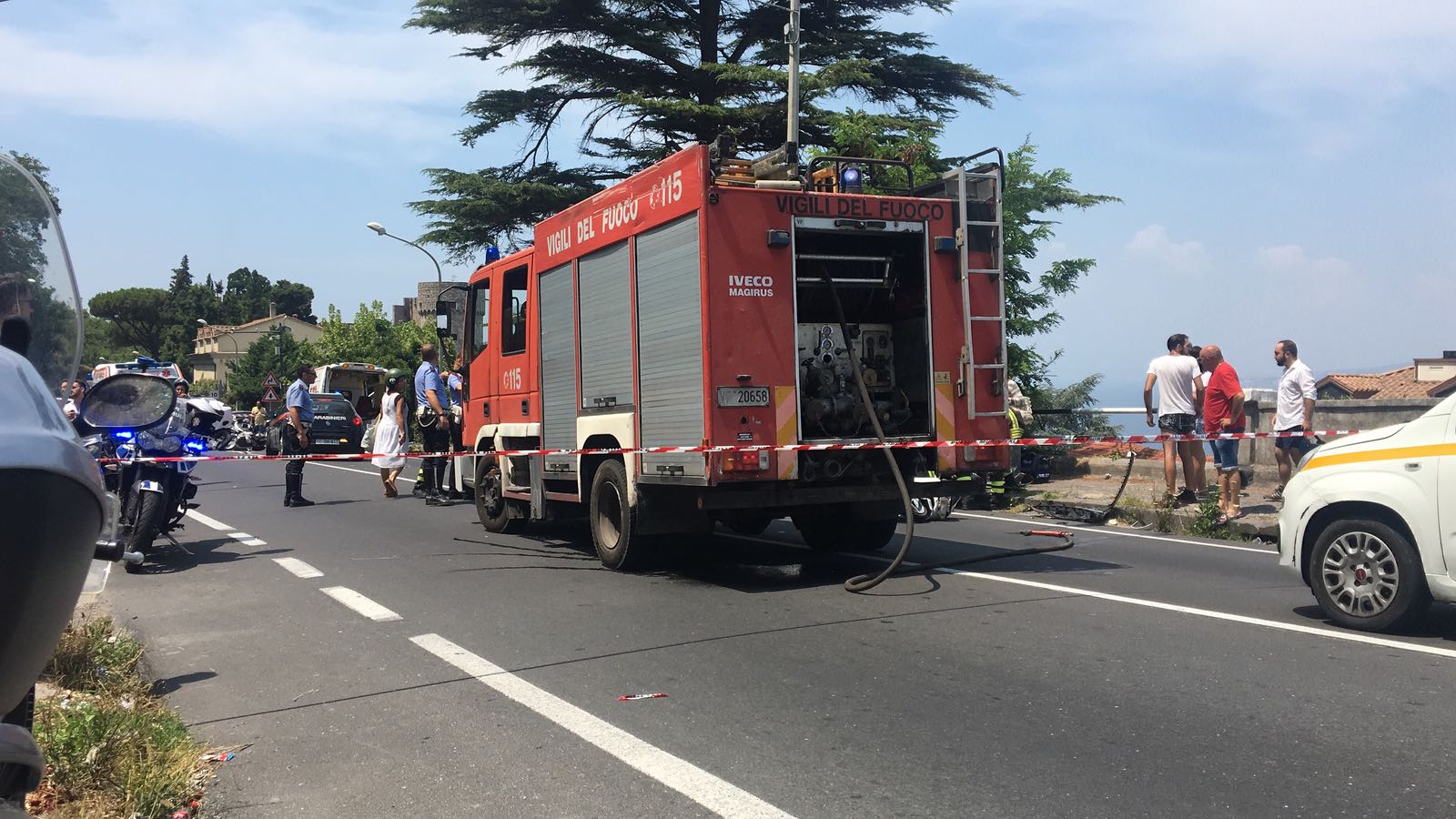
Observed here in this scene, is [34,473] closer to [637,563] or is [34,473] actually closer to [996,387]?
[637,563]

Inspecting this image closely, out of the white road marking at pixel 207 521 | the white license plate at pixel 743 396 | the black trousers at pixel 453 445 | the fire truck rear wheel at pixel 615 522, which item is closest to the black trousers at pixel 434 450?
the black trousers at pixel 453 445

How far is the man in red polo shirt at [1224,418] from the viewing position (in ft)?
37.4

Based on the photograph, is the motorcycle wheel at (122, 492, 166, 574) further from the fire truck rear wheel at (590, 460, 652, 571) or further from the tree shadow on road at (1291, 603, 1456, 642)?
the tree shadow on road at (1291, 603, 1456, 642)

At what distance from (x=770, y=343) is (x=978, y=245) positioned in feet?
6.52

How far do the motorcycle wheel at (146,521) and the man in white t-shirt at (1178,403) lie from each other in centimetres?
980

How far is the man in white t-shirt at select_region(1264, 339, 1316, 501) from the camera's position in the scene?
1166 centimetres

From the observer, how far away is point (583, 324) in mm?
9500

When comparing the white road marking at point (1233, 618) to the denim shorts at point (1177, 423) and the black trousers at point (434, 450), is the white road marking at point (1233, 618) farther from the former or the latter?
the black trousers at point (434, 450)

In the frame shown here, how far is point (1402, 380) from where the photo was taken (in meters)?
55.2

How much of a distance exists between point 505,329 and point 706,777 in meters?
7.84

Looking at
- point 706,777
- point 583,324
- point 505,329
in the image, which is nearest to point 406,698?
point 706,777

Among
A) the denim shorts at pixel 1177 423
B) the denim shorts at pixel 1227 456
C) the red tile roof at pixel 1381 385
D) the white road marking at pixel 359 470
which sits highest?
the red tile roof at pixel 1381 385

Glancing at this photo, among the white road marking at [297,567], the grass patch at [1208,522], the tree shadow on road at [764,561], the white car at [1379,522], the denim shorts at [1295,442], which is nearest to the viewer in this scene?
the white car at [1379,522]

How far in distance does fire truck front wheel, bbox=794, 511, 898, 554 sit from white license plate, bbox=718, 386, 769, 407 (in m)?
1.72
